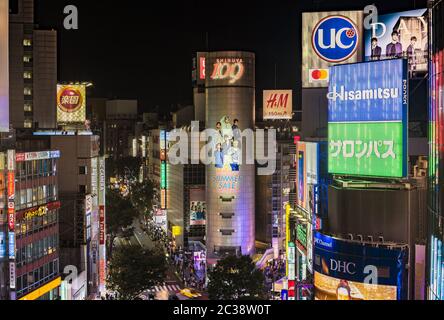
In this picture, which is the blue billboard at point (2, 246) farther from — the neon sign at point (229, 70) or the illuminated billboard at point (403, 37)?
the neon sign at point (229, 70)

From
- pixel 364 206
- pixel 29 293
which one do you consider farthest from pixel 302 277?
pixel 29 293

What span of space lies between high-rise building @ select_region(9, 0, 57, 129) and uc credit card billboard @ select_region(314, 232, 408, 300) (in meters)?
37.3

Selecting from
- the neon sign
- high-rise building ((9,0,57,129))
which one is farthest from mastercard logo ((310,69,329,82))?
high-rise building ((9,0,57,129))

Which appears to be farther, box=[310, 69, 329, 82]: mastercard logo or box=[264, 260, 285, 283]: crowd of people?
box=[264, 260, 285, 283]: crowd of people

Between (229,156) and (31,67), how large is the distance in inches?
808

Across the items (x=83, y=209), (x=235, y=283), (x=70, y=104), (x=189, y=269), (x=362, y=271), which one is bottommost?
(x=189, y=269)

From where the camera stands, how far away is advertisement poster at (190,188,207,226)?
53.5 metres

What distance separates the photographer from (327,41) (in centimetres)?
3456

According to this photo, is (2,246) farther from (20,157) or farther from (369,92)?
(369,92)

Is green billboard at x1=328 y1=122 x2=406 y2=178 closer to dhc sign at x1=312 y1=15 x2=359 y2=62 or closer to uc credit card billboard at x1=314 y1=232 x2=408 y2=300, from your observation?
uc credit card billboard at x1=314 y1=232 x2=408 y2=300

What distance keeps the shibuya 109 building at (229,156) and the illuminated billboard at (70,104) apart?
479 inches

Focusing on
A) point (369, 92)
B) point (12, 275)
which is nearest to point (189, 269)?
point (12, 275)
